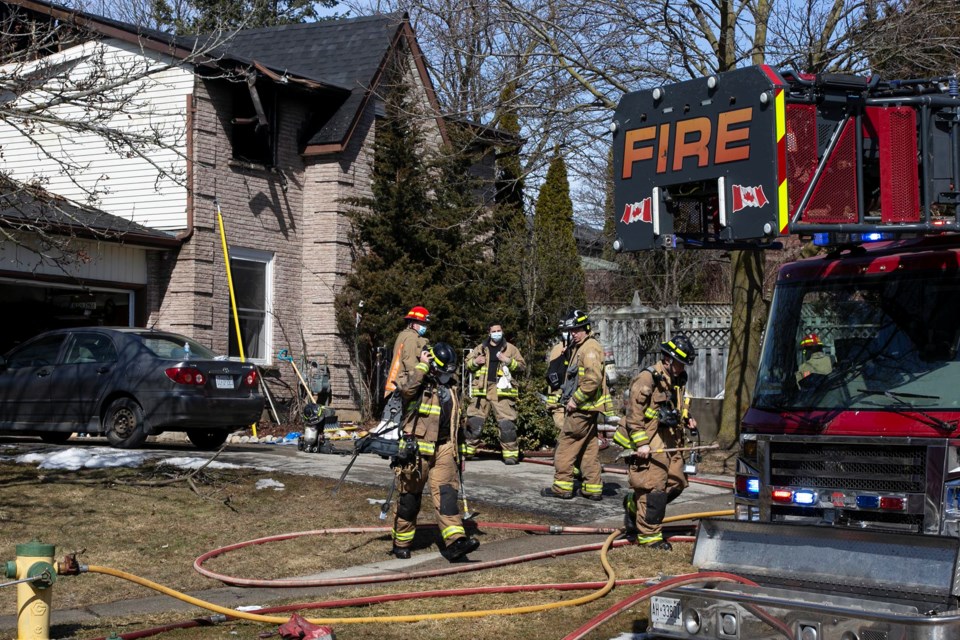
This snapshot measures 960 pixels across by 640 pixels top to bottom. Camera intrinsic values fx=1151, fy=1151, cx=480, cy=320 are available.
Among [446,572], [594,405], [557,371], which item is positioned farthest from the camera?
[557,371]

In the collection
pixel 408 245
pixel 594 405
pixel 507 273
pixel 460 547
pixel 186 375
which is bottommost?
pixel 460 547

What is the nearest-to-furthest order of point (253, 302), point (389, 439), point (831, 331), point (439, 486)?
point (831, 331), point (439, 486), point (389, 439), point (253, 302)

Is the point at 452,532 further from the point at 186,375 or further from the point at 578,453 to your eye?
the point at 186,375

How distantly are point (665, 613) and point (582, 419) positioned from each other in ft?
19.2

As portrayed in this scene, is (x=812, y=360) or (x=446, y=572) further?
(x=446, y=572)

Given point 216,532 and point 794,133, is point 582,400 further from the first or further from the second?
point 794,133

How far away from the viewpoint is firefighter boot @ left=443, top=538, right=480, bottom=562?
29.8 ft

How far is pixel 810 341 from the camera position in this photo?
7391 millimetres

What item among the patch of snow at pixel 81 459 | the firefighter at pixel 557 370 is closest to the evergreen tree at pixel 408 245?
the firefighter at pixel 557 370

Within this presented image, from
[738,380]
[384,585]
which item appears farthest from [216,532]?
[738,380]

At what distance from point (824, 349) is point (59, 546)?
6.21 m

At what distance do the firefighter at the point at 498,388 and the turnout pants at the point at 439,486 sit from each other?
4.78m

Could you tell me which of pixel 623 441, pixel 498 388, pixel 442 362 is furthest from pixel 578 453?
pixel 442 362

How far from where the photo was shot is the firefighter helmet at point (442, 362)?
9.23 metres
